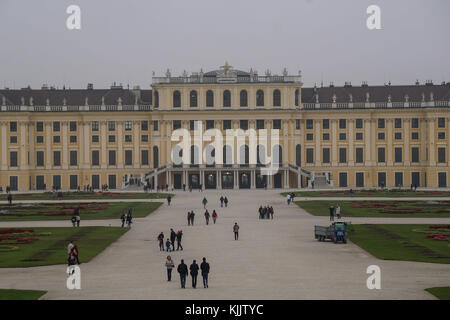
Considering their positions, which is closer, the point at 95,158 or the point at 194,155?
the point at 194,155

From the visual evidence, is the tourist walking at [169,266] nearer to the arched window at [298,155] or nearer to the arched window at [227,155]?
the arched window at [227,155]

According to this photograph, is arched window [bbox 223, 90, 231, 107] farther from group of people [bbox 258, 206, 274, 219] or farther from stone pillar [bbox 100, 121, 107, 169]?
group of people [bbox 258, 206, 274, 219]

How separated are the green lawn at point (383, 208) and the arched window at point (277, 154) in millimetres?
32977

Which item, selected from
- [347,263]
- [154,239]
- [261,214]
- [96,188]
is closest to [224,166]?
[96,188]

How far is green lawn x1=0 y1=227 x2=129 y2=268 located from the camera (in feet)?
126

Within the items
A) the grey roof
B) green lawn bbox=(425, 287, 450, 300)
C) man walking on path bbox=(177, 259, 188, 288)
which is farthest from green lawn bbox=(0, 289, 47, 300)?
the grey roof

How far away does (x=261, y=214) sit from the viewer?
61.6 metres

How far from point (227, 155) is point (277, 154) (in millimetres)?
6976

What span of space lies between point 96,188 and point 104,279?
83140 millimetres

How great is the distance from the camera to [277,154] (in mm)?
112750

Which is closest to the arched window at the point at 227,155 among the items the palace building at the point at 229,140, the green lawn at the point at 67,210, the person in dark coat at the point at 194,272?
the palace building at the point at 229,140

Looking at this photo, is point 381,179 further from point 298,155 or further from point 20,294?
point 20,294

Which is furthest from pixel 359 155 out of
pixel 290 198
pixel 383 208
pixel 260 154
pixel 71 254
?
pixel 71 254
